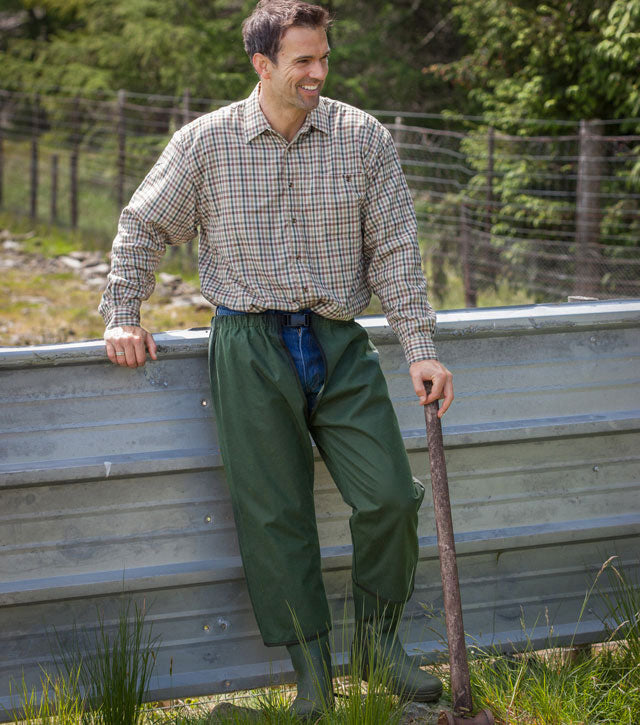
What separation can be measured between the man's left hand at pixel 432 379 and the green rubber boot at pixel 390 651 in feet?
1.83

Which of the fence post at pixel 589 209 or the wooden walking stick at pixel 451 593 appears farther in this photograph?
the fence post at pixel 589 209

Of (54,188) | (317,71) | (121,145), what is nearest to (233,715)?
(317,71)

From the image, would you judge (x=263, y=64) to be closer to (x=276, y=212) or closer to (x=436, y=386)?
(x=276, y=212)

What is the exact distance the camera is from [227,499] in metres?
2.83

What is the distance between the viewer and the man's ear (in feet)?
9.11

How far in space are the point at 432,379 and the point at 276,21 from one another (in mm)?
1019

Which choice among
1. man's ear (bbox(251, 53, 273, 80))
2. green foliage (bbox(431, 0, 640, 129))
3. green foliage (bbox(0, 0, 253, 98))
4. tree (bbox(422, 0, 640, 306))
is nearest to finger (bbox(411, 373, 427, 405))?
man's ear (bbox(251, 53, 273, 80))

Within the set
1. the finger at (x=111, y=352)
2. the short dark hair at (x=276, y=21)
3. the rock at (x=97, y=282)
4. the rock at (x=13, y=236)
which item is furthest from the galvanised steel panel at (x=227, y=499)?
the rock at (x=13, y=236)

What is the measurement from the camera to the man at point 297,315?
271cm

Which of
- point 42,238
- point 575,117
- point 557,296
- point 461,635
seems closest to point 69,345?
point 461,635

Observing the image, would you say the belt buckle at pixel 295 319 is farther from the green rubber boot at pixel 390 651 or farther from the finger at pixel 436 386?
the green rubber boot at pixel 390 651

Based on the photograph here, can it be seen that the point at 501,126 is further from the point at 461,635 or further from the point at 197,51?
the point at 461,635

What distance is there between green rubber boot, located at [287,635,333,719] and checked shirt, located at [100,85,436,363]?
0.85 m

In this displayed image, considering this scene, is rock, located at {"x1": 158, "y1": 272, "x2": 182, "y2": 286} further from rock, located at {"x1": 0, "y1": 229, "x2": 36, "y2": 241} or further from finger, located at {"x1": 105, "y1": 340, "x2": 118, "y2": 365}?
finger, located at {"x1": 105, "y1": 340, "x2": 118, "y2": 365}
